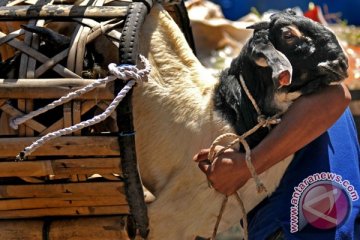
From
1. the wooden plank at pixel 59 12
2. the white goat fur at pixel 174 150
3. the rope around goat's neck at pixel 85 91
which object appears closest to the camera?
the rope around goat's neck at pixel 85 91

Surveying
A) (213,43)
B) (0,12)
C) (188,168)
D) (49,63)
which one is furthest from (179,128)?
(213,43)

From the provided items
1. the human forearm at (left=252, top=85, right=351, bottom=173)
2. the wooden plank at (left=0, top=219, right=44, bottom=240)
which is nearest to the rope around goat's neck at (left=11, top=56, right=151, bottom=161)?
the wooden plank at (left=0, top=219, right=44, bottom=240)

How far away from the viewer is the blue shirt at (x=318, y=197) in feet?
6.28

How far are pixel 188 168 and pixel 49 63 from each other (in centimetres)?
46

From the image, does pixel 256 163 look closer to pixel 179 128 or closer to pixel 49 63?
pixel 179 128

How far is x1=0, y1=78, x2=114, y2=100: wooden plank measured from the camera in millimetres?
1759

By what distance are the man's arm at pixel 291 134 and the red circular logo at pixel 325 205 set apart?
0.15 meters

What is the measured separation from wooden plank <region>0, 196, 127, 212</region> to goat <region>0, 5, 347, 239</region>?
0.14 m

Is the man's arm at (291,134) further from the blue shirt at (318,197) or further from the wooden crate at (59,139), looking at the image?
the wooden crate at (59,139)

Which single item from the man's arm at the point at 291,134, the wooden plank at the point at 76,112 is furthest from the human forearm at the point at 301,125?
the wooden plank at the point at 76,112

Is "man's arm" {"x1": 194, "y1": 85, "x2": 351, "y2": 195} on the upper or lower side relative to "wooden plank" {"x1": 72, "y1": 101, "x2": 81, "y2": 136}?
lower

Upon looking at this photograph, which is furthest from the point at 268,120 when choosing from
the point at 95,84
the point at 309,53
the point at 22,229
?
the point at 22,229

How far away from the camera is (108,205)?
1.88 meters

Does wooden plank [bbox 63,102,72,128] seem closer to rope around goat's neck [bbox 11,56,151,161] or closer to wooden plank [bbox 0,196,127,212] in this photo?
rope around goat's neck [bbox 11,56,151,161]
